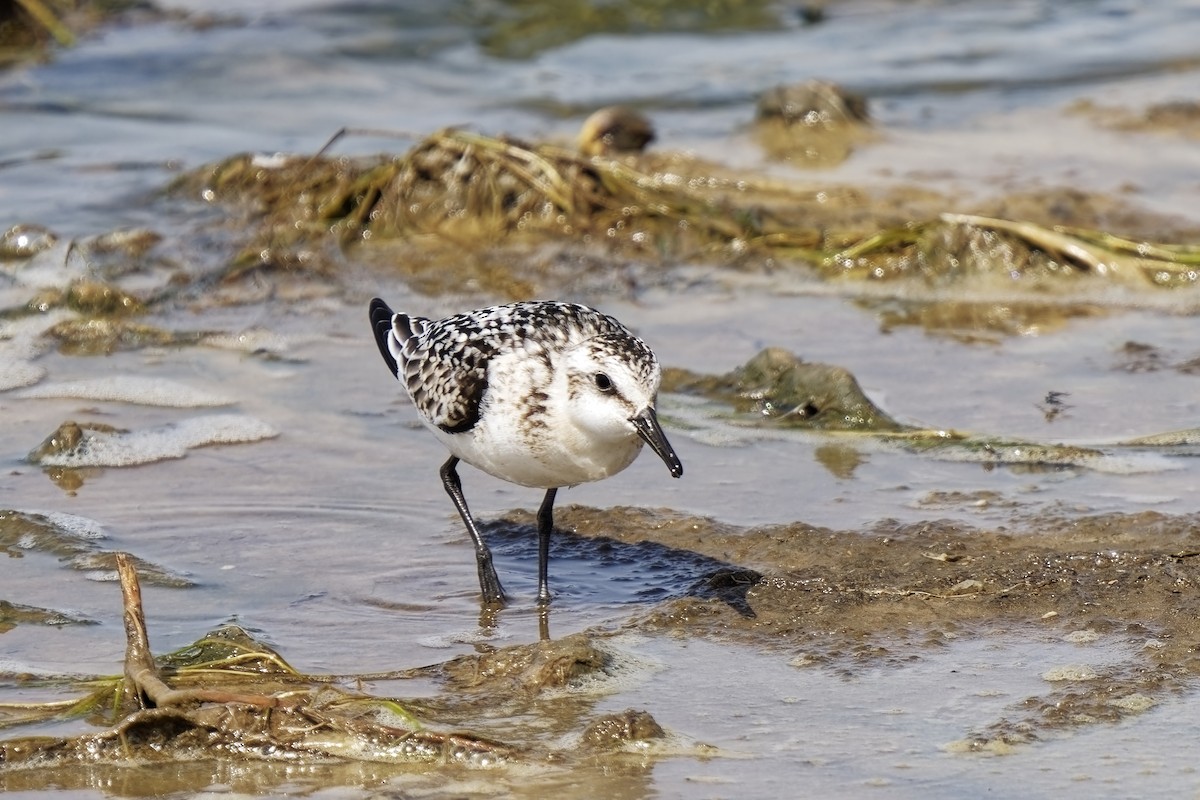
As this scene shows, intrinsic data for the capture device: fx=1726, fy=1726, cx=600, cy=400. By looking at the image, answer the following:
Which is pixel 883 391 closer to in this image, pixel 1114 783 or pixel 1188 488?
pixel 1188 488

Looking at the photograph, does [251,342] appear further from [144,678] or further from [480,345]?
[144,678]

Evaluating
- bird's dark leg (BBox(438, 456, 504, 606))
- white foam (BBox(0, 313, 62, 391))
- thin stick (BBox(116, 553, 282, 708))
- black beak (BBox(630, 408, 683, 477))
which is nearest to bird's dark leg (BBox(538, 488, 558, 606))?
Result: bird's dark leg (BBox(438, 456, 504, 606))

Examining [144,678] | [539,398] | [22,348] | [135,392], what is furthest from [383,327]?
[22,348]

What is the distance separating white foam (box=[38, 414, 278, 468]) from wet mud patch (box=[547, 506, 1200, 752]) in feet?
Result: 5.95

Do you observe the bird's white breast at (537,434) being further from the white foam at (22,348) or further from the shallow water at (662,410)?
the white foam at (22,348)

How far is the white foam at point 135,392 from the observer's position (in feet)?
26.1

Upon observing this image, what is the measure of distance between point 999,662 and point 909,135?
7.98 metres

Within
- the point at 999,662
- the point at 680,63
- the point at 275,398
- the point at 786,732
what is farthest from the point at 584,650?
the point at 680,63

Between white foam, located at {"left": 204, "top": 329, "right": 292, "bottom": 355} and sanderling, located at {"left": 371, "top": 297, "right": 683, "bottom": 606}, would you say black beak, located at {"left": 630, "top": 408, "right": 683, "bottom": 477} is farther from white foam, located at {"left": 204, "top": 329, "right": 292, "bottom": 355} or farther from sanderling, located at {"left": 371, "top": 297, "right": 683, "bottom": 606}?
white foam, located at {"left": 204, "top": 329, "right": 292, "bottom": 355}

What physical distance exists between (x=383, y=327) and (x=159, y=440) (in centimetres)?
126

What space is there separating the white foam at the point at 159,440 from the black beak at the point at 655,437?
8.91 ft

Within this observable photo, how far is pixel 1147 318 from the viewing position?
29.2 feet

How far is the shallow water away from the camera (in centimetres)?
493

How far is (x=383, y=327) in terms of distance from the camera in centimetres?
696
